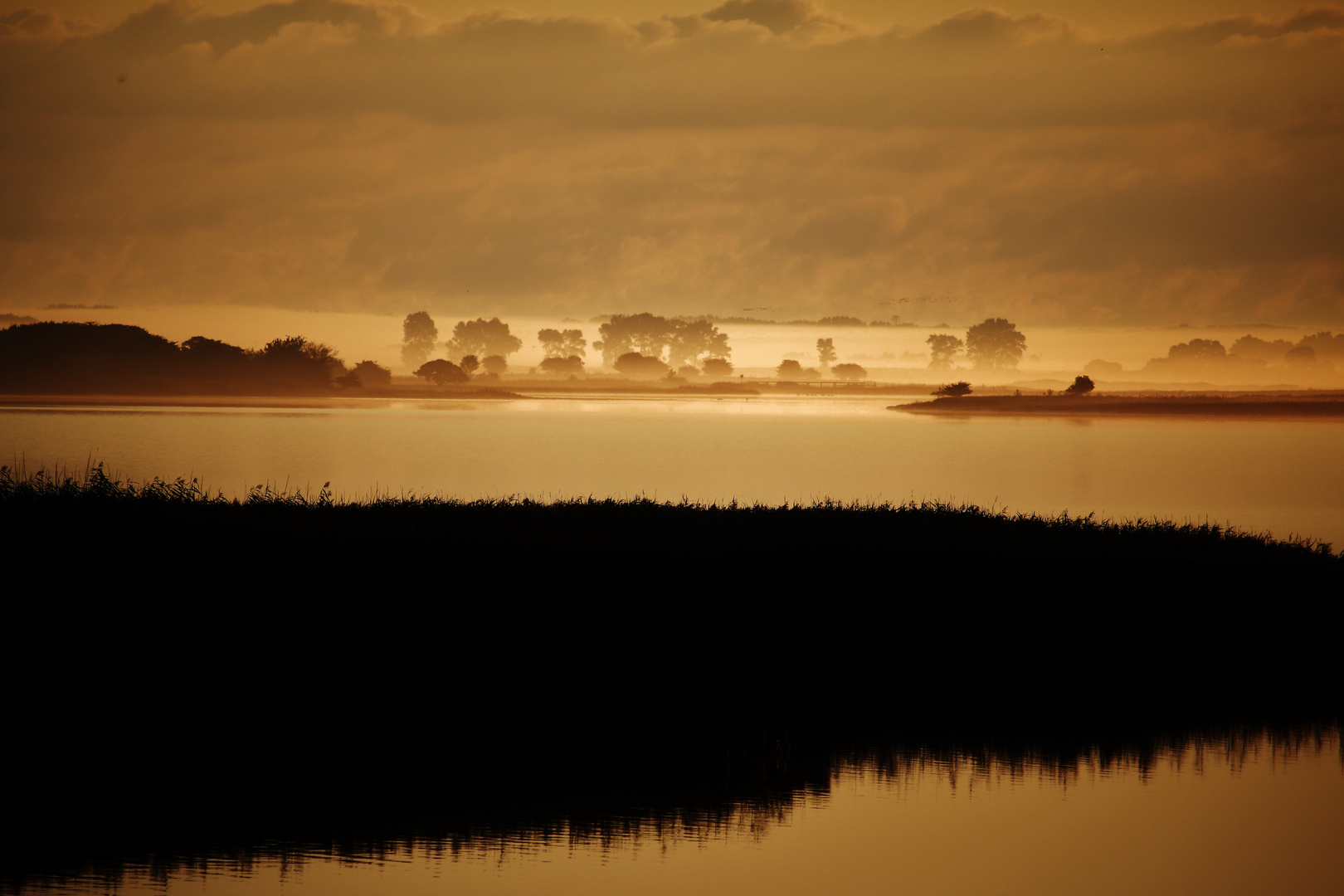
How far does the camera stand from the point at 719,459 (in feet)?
292

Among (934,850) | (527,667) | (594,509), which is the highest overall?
(594,509)

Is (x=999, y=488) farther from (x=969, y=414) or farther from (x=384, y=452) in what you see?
(x=969, y=414)

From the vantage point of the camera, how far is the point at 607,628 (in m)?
20.8

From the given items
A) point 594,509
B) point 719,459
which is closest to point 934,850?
point 594,509

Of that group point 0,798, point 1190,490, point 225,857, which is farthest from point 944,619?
point 1190,490

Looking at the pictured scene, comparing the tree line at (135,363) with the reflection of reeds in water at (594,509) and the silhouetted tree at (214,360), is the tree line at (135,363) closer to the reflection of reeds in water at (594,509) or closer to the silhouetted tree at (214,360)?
the silhouetted tree at (214,360)

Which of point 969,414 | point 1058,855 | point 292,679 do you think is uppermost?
point 969,414

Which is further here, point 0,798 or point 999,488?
point 999,488

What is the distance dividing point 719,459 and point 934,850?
73.9 meters

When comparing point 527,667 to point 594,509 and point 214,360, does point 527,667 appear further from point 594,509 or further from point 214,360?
point 214,360

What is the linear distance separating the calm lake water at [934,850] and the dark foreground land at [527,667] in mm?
533

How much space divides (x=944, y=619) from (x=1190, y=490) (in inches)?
2503

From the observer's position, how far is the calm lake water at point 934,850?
13789mm

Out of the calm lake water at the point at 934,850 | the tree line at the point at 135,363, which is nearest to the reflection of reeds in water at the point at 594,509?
the calm lake water at the point at 934,850
